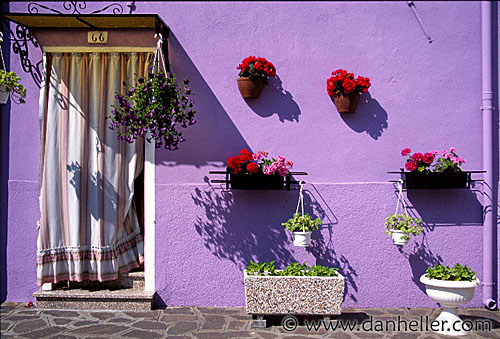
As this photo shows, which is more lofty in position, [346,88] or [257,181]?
[346,88]

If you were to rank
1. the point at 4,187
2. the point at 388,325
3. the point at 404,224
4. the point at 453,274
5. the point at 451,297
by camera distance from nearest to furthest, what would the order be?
the point at 451,297, the point at 453,274, the point at 388,325, the point at 404,224, the point at 4,187

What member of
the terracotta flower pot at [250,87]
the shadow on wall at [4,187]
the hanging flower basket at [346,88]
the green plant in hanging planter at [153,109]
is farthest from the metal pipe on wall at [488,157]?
the shadow on wall at [4,187]

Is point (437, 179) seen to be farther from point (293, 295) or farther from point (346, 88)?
point (293, 295)

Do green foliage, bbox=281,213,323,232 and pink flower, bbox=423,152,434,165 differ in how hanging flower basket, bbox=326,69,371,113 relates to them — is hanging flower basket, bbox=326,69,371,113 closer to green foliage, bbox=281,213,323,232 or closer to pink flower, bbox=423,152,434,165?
pink flower, bbox=423,152,434,165

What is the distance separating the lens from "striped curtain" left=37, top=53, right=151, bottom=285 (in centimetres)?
503

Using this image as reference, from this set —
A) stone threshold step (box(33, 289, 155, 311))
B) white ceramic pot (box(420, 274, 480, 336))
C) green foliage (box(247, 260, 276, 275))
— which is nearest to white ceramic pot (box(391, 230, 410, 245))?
white ceramic pot (box(420, 274, 480, 336))

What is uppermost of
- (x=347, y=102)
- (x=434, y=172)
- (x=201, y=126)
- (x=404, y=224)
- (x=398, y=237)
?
(x=347, y=102)

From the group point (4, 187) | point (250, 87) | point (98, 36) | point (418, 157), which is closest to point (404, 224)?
point (418, 157)

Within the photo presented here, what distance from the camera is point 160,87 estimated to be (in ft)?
14.6

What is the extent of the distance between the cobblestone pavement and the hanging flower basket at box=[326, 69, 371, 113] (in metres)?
2.24

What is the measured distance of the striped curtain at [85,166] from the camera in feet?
16.5

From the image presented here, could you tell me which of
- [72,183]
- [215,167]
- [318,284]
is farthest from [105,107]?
[318,284]

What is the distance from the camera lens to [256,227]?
5074 mm

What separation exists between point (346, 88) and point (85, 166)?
9.87ft
